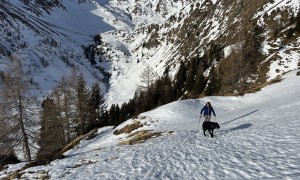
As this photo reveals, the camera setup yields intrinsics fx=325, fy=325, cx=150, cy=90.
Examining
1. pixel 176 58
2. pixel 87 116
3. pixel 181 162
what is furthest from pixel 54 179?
pixel 176 58

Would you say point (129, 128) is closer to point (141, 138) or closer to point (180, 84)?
point (141, 138)

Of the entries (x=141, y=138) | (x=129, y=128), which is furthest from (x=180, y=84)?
(x=141, y=138)

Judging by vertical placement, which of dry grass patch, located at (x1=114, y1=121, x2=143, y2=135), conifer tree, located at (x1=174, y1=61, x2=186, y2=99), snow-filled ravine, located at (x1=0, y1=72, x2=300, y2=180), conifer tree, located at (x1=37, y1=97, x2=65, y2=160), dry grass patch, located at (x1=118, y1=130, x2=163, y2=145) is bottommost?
snow-filled ravine, located at (x1=0, y1=72, x2=300, y2=180)

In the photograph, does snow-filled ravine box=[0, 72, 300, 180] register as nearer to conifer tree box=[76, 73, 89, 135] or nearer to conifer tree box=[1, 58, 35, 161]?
conifer tree box=[1, 58, 35, 161]

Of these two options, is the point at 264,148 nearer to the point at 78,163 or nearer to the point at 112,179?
the point at 112,179

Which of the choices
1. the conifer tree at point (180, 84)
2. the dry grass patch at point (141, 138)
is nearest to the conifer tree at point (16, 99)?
the dry grass patch at point (141, 138)

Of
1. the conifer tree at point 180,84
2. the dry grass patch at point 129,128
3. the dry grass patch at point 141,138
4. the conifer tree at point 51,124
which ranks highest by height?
the conifer tree at point 180,84

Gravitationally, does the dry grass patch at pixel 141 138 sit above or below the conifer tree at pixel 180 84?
below

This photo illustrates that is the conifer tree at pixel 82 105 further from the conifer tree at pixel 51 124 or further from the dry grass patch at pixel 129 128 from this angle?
the dry grass patch at pixel 129 128

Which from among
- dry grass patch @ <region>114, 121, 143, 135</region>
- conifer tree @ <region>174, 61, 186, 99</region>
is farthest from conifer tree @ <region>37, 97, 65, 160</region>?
conifer tree @ <region>174, 61, 186, 99</region>

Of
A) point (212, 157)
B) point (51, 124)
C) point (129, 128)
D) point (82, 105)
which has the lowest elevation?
point (212, 157)

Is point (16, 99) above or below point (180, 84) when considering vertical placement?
below

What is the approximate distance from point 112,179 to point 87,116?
140 feet

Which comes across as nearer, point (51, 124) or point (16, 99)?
point (16, 99)
